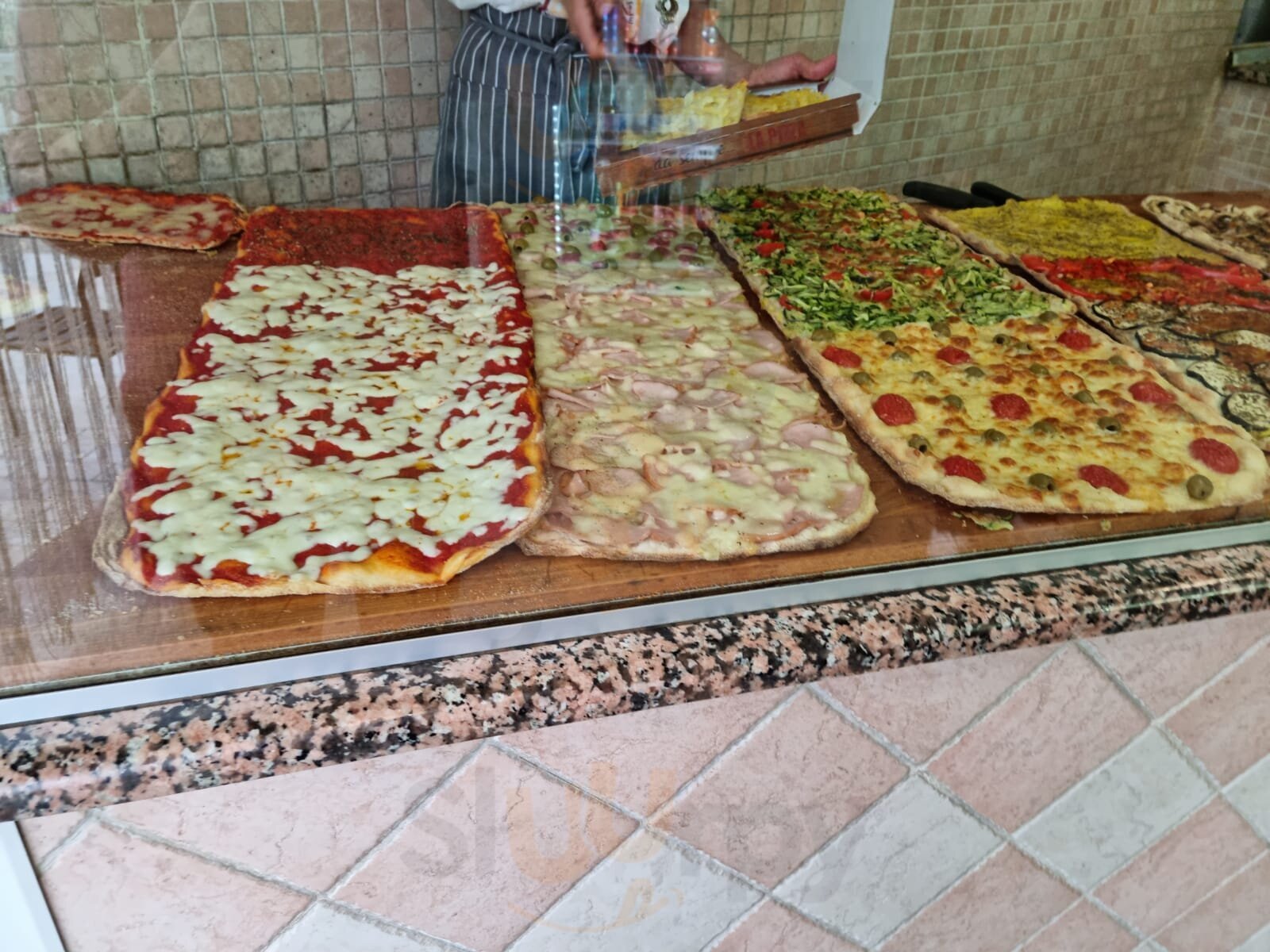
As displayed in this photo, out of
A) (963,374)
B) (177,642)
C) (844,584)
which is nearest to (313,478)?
(177,642)

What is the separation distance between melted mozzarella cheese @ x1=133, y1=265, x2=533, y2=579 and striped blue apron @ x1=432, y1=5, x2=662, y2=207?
0.79 feet

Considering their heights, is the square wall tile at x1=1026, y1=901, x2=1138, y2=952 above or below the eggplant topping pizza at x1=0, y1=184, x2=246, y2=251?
below

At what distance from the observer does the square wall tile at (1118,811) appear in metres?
1.55

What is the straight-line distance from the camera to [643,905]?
141 cm

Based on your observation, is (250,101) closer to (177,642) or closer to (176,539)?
(176,539)

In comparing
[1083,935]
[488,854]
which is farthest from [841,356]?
[1083,935]

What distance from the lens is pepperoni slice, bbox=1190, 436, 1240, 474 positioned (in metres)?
1.51

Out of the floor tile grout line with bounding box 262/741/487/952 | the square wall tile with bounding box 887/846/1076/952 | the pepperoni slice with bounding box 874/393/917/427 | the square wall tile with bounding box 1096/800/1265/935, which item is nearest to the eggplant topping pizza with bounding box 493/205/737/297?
the pepperoni slice with bounding box 874/393/917/427

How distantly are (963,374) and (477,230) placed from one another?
915 mm

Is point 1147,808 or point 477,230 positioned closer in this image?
point 1147,808

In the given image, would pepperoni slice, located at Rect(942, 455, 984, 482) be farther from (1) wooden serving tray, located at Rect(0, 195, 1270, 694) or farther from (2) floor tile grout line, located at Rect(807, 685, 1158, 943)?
(2) floor tile grout line, located at Rect(807, 685, 1158, 943)

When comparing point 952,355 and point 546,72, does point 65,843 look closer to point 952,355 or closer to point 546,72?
point 546,72

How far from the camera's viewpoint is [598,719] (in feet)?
4.00

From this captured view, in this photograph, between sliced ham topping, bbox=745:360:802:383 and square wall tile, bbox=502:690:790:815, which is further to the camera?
sliced ham topping, bbox=745:360:802:383
